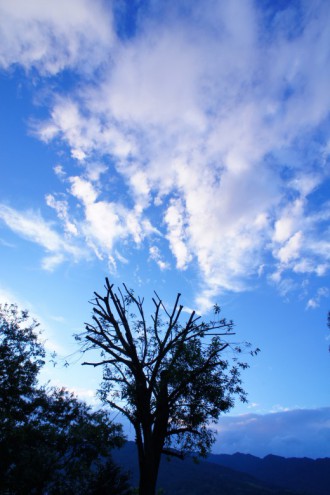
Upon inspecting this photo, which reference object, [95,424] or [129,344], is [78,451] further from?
[129,344]

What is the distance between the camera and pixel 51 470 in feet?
58.7

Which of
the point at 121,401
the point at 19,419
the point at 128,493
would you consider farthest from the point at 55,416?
the point at 121,401

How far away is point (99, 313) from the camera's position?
61.7ft

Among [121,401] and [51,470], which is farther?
[121,401]

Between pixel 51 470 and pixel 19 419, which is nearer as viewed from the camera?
pixel 51 470

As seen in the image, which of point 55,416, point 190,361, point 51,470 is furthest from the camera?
point 55,416

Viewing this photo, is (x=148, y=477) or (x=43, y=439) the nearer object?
(x=148, y=477)

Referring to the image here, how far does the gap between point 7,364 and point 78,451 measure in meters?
9.30

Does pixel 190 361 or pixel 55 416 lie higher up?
pixel 190 361

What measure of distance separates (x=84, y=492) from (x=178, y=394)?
839 cm

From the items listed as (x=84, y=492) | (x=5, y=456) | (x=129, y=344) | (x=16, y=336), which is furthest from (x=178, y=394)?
(x=16, y=336)

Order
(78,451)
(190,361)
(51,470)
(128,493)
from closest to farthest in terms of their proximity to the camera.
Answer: (51,470) → (190,361) → (128,493) → (78,451)

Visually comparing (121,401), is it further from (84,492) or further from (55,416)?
(55,416)

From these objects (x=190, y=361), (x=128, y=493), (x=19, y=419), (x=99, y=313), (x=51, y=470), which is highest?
(x=99, y=313)
